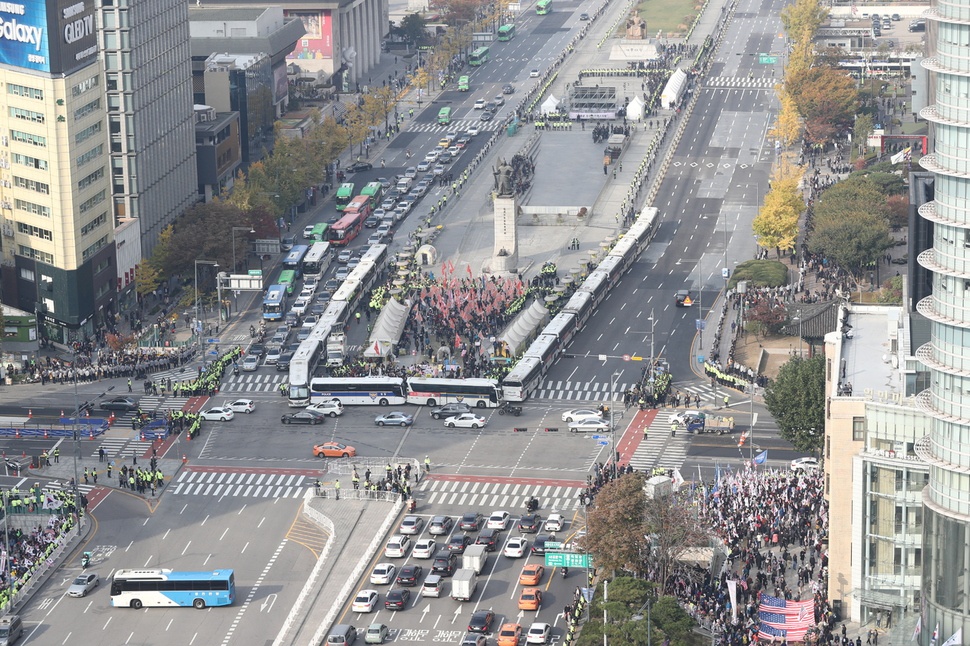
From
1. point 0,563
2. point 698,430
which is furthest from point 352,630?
point 698,430

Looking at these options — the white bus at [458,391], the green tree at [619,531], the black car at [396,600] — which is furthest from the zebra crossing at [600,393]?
the black car at [396,600]

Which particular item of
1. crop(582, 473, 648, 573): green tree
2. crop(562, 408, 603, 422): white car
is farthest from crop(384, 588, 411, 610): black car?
crop(562, 408, 603, 422): white car

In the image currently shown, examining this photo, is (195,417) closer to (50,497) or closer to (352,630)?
(50,497)

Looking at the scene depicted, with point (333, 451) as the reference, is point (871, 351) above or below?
above

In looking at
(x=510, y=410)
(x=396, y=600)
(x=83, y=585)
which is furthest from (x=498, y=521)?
(x=83, y=585)

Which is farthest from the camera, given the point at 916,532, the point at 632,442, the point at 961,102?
the point at 632,442

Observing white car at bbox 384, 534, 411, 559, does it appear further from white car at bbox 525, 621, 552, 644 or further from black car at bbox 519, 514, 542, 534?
white car at bbox 525, 621, 552, 644

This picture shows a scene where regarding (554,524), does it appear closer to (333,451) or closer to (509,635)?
(509,635)
